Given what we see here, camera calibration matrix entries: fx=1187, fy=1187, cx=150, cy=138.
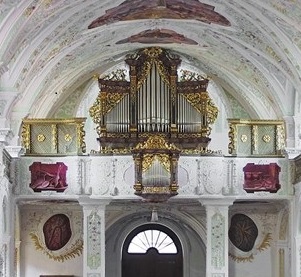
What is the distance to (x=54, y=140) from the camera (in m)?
30.5

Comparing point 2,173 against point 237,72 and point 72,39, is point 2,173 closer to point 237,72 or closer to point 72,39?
point 72,39

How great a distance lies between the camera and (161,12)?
92.9ft

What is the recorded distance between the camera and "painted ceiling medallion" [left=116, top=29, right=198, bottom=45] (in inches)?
1210

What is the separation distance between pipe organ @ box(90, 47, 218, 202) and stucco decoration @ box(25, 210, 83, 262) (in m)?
3.75

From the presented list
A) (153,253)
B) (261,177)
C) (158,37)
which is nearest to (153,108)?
(158,37)

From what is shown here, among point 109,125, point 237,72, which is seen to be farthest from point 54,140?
point 237,72

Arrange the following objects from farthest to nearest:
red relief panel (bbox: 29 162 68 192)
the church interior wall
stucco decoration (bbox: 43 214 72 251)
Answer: stucco decoration (bbox: 43 214 72 251) < the church interior wall < red relief panel (bbox: 29 162 68 192)

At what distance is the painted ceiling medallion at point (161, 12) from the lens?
89.2 feet

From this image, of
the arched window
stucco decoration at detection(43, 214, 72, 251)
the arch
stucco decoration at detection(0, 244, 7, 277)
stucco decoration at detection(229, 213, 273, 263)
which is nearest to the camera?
stucco decoration at detection(0, 244, 7, 277)

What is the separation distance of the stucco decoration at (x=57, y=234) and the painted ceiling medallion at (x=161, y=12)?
24.3ft

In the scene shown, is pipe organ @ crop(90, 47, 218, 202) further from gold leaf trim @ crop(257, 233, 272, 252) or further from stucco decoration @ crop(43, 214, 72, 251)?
gold leaf trim @ crop(257, 233, 272, 252)

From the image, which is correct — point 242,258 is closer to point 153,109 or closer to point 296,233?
point 296,233

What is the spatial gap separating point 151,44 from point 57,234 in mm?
6168

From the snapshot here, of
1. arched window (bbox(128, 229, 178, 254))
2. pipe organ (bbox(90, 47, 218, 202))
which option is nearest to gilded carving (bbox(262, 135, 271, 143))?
pipe organ (bbox(90, 47, 218, 202))
